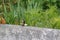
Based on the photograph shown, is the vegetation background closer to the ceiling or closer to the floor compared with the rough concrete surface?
closer to the ceiling

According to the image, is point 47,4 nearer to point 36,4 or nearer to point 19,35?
point 36,4

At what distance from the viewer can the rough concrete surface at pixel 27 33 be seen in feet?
7.60

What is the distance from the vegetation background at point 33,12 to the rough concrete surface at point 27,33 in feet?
1.33

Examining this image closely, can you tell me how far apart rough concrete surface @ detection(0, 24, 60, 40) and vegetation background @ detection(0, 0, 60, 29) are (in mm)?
404

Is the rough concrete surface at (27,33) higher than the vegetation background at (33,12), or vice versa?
the vegetation background at (33,12)

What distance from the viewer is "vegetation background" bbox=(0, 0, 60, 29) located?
2.81 metres

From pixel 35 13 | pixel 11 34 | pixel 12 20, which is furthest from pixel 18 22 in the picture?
pixel 11 34

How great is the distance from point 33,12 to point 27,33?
634 millimetres

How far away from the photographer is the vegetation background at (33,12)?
2810mm

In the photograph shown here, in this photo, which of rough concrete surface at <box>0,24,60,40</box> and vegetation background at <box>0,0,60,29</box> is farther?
vegetation background at <box>0,0,60,29</box>

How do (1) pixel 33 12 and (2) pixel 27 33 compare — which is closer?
(2) pixel 27 33

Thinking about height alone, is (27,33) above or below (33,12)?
below

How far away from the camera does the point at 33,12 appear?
115 inches

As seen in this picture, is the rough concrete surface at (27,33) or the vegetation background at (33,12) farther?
the vegetation background at (33,12)
